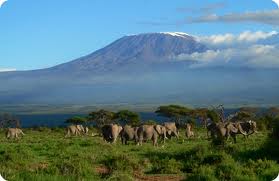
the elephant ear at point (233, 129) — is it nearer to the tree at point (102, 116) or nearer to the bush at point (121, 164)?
the bush at point (121, 164)

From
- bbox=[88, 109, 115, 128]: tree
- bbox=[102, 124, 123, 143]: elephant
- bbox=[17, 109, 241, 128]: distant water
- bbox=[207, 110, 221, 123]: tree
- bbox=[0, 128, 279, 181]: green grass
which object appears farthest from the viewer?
bbox=[17, 109, 241, 128]: distant water

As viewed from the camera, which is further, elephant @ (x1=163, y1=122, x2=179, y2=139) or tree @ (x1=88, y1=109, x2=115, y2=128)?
tree @ (x1=88, y1=109, x2=115, y2=128)

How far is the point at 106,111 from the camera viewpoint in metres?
62.9

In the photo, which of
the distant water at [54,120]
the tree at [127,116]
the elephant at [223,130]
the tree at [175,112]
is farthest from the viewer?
the distant water at [54,120]

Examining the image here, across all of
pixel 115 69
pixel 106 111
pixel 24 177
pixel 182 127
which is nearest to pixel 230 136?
pixel 115 69

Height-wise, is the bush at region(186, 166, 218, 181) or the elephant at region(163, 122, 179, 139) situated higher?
the bush at region(186, 166, 218, 181)

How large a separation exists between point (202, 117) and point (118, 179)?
47.3 metres

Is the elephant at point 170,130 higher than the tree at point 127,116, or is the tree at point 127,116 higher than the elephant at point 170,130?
the elephant at point 170,130

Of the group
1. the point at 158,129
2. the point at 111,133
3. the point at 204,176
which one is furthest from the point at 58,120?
the point at 204,176

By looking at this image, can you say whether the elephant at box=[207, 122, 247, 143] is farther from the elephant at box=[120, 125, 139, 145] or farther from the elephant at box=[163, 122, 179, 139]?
the elephant at box=[120, 125, 139, 145]

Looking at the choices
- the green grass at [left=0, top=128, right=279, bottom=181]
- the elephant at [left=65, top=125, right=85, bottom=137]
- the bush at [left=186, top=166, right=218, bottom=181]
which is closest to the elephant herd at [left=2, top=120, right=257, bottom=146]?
the green grass at [left=0, top=128, right=279, bottom=181]

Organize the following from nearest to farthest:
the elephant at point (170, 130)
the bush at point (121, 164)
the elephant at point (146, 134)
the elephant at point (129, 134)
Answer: the bush at point (121, 164) < the elephant at point (146, 134) < the elephant at point (129, 134) < the elephant at point (170, 130)

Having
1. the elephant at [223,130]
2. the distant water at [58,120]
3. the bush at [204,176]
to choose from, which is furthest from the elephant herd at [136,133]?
the distant water at [58,120]

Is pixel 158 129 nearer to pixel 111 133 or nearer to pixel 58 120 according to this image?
pixel 111 133
